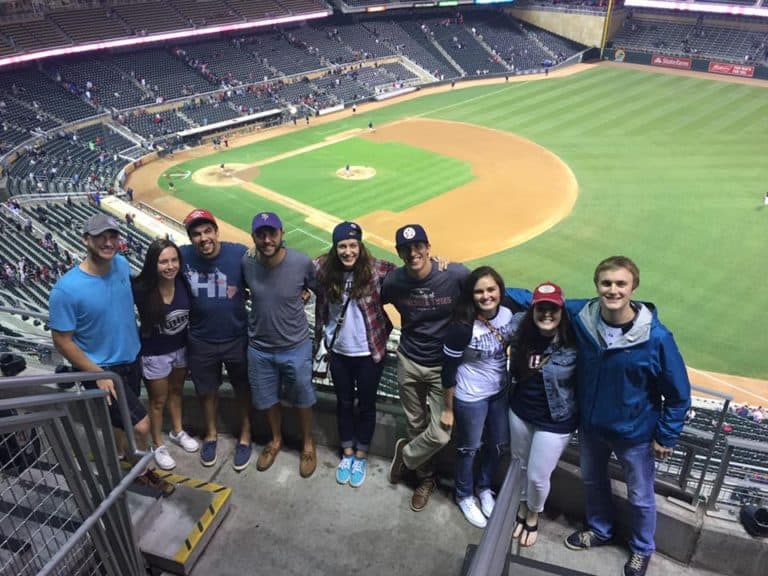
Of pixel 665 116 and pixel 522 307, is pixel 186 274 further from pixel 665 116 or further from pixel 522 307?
pixel 665 116

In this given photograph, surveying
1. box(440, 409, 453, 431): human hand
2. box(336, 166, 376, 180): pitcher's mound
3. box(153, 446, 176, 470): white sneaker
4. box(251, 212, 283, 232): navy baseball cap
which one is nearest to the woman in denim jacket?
box(440, 409, 453, 431): human hand

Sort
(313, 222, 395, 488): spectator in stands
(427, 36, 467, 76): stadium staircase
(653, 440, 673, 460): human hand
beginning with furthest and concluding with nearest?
(427, 36, 467, 76): stadium staircase
(313, 222, 395, 488): spectator in stands
(653, 440, 673, 460): human hand

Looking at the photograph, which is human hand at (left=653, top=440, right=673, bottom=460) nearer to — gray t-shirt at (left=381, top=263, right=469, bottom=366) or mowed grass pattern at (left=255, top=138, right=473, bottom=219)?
gray t-shirt at (left=381, top=263, right=469, bottom=366)

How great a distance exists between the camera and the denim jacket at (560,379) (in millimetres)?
3914

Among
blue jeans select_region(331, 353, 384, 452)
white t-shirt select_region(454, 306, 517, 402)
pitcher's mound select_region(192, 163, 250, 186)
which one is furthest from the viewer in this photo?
pitcher's mound select_region(192, 163, 250, 186)

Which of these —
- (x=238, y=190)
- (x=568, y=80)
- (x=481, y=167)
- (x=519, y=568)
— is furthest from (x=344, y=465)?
(x=568, y=80)

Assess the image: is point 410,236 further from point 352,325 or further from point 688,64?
point 688,64

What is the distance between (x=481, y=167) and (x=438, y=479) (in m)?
26.9

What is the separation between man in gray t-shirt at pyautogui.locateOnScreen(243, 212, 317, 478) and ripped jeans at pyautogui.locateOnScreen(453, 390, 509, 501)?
1228 mm

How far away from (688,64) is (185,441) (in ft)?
173

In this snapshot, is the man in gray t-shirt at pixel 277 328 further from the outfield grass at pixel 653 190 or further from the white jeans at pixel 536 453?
the outfield grass at pixel 653 190

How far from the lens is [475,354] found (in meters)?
4.16

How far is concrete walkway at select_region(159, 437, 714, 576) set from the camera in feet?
13.2

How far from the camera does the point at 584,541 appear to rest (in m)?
4.16
